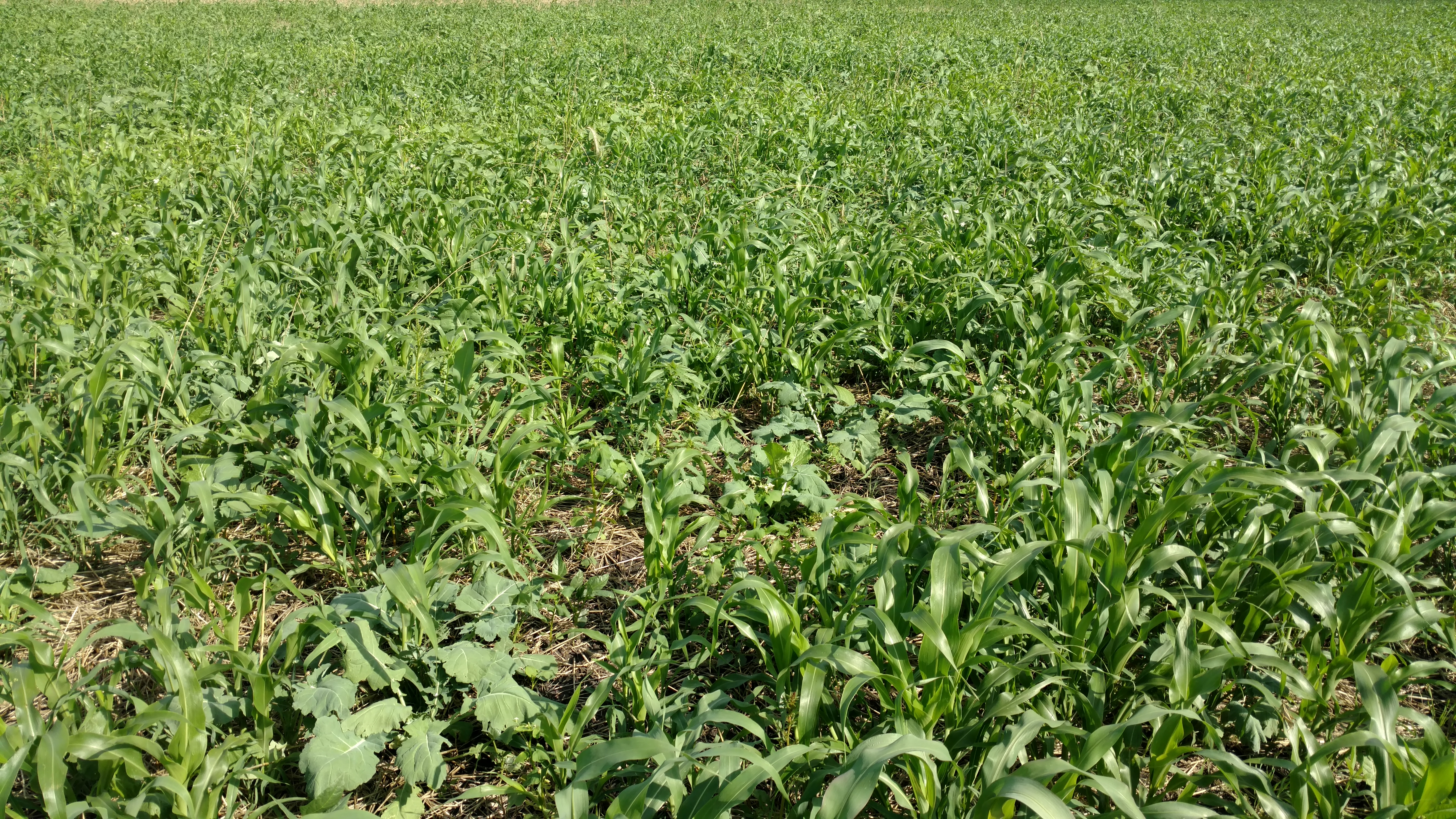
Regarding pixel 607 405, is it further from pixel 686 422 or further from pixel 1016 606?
pixel 1016 606

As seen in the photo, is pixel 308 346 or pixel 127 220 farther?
pixel 127 220

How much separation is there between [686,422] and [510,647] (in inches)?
53.6

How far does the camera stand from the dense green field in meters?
1.86

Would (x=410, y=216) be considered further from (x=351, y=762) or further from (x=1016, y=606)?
(x=1016, y=606)

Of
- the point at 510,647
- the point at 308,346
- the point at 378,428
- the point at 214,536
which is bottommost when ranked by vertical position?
the point at 510,647

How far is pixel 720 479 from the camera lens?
3.17m

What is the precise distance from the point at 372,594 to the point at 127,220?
369cm

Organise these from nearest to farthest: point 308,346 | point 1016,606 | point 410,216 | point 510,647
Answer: point 1016,606 → point 510,647 → point 308,346 → point 410,216

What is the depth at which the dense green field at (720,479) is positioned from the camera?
1.86m

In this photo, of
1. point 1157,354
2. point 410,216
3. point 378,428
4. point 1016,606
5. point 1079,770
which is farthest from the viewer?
point 410,216

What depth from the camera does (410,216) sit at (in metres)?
4.59

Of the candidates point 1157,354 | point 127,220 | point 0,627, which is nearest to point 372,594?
point 0,627

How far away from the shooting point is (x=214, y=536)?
2559 millimetres

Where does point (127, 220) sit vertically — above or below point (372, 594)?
above
